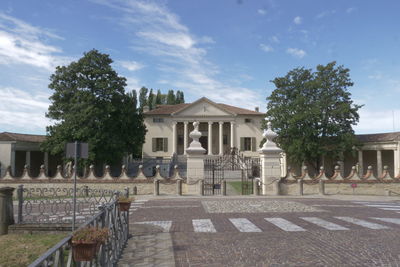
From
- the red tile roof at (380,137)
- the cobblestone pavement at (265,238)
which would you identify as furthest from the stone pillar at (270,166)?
the red tile roof at (380,137)

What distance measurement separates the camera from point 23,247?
732 centimetres

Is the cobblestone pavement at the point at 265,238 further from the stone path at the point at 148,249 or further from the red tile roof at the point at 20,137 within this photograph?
the red tile roof at the point at 20,137

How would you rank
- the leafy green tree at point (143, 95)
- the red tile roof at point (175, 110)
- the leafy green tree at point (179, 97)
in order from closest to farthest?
the red tile roof at point (175, 110) < the leafy green tree at point (143, 95) < the leafy green tree at point (179, 97)

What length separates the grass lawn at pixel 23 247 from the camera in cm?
643

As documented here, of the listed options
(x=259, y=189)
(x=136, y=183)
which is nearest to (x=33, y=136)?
(x=136, y=183)

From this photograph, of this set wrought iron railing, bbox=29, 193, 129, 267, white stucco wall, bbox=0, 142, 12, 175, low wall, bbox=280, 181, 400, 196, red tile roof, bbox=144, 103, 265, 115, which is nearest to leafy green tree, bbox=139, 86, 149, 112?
red tile roof, bbox=144, 103, 265, 115

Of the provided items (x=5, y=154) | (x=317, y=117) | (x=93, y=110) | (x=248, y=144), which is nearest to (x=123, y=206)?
(x=93, y=110)

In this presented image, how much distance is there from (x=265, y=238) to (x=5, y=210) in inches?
277

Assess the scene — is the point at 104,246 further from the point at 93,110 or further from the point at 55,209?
the point at 93,110

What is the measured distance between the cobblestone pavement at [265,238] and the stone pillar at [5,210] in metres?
3.39

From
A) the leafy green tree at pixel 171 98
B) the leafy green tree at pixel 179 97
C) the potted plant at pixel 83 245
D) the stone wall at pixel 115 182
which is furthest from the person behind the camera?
the leafy green tree at pixel 179 97

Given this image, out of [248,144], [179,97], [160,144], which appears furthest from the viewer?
[179,97]

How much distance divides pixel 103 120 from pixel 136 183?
9.15 metres

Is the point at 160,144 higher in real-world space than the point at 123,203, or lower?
higher
